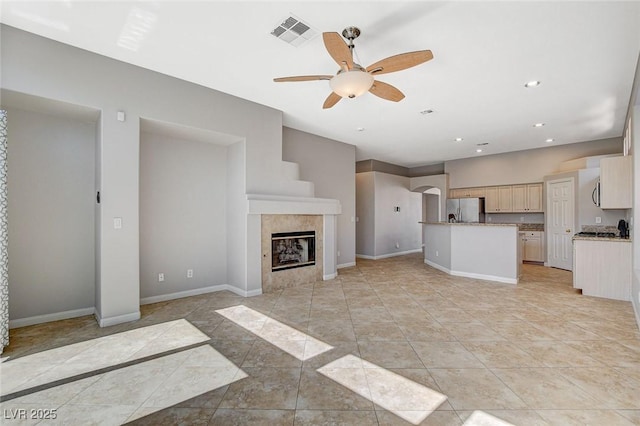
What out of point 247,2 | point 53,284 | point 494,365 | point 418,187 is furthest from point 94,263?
point 418,187

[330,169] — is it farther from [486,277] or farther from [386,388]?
[386,388]

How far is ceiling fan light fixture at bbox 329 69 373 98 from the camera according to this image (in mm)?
2656

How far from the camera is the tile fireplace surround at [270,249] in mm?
4613

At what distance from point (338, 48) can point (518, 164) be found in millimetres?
7205

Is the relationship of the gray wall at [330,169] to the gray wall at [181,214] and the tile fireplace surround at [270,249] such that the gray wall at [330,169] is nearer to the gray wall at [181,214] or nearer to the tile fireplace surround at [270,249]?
the tile fireplace surround at [270,249]

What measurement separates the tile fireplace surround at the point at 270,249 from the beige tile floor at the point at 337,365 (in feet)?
2.33

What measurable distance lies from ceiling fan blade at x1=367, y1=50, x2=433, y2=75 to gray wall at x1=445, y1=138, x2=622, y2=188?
21.5 ft

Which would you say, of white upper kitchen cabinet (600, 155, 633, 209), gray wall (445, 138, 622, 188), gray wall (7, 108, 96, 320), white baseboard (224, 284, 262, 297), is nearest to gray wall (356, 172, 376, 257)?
gray wall (445, 138, 622, 188)

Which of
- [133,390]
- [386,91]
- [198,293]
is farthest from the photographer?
[198,293]

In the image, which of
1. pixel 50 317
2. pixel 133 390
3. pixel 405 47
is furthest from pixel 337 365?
pixel 50 317

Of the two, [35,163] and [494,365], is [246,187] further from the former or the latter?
[494,365]

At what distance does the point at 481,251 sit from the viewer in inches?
219

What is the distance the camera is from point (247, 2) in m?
2.34

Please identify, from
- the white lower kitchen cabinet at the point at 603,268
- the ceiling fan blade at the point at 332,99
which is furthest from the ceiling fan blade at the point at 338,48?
the white lower kitchen cabinet at the point at 603,268
